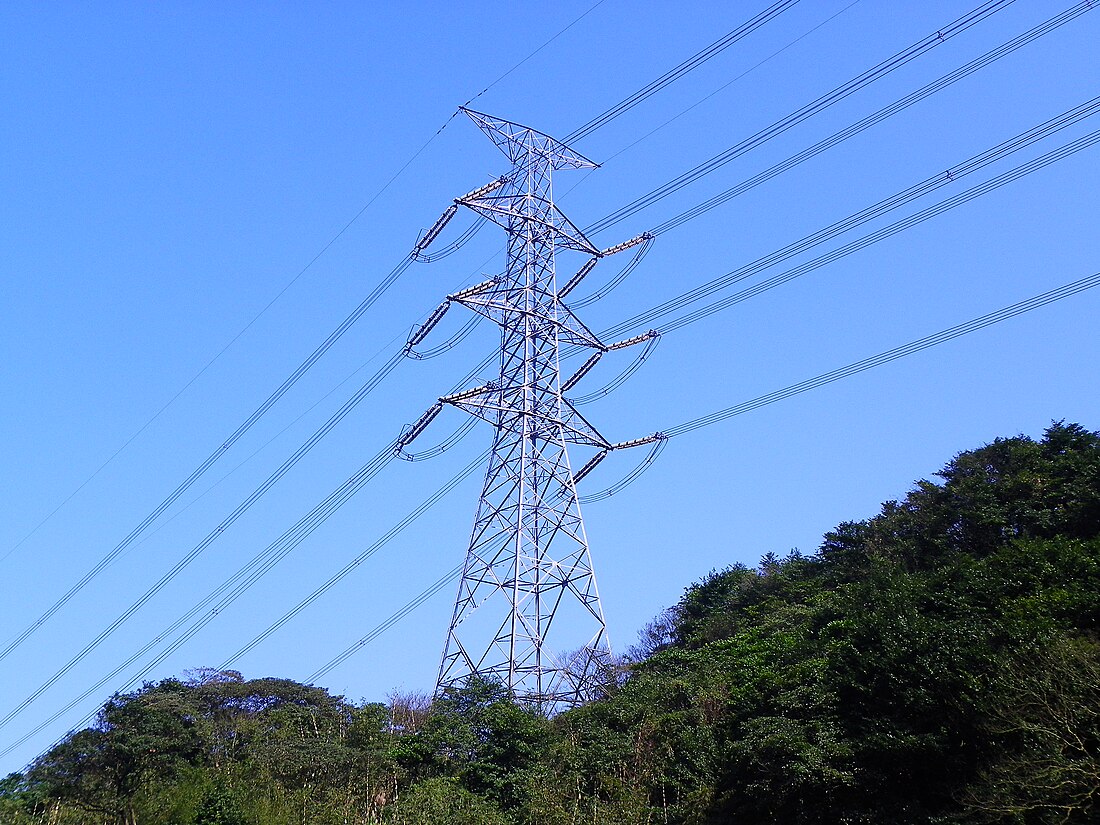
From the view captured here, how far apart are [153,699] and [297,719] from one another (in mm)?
4640

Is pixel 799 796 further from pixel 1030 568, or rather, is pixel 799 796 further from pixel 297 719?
pixel 297 719

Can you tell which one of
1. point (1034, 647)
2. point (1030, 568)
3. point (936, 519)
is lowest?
point (1034, 647)

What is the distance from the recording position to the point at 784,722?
21.4 m

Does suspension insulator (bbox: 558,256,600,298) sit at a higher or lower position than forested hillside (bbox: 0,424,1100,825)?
higher

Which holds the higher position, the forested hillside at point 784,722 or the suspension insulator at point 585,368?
the suspension insulator at point 585,368

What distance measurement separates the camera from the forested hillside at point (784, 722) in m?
18.7

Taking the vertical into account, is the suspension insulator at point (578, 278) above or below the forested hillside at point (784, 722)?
above

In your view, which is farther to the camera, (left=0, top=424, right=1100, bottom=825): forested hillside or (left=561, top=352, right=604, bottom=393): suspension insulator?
(left=561, top=352, right=604, bottom=393): suspension insulator

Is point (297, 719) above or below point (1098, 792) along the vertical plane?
above

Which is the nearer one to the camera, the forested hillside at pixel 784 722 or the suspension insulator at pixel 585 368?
the forested hillside at pixel 784 722

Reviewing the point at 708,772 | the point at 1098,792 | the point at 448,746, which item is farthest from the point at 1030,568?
the point at 448,746

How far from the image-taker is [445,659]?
90.1 ft

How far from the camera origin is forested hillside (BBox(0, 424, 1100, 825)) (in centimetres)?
1870

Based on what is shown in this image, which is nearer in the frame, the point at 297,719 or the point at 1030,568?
the point at 1030,568
